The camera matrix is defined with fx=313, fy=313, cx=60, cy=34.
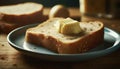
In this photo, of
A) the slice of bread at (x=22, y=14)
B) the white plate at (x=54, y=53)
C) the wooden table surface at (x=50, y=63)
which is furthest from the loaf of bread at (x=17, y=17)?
the wooden table surface at (x=50, y=63)

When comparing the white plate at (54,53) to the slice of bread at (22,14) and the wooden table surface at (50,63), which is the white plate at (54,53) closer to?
the wooden table surface at (50,63)

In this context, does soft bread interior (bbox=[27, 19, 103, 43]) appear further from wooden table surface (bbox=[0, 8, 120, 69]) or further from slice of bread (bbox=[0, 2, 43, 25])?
slice of bread (bbox=[0, 2, 43, 25])

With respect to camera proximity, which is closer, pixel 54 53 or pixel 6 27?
pixel 54 53

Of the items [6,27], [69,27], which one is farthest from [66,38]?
[6,27]

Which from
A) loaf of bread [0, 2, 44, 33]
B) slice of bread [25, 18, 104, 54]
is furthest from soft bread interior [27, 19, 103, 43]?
loaf of bread [0, 2, 44, 33]

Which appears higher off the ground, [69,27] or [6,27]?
[69,27]

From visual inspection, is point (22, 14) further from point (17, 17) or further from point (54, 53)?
point (54, 53)
